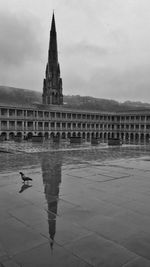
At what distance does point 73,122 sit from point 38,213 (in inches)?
3034

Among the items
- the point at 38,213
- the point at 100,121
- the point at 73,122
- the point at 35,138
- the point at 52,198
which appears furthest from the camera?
the point at 100,121

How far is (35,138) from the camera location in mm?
44625

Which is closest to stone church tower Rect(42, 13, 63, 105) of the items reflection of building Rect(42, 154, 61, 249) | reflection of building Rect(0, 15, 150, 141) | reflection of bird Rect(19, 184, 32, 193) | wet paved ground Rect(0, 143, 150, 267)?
reflection of building Rect(0, 15, 150, 141)

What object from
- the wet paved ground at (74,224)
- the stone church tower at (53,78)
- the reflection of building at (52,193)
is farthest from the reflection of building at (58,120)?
the wet paved ground at (74,224)

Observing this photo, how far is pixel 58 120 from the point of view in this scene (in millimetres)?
79375

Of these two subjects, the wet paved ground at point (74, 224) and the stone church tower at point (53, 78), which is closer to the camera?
the wet paved ground at point (74, 224)

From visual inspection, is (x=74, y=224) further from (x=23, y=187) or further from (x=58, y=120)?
(x=58, y=120)

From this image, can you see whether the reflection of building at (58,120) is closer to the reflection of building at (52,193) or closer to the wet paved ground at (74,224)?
the reflection of building at (52,193)

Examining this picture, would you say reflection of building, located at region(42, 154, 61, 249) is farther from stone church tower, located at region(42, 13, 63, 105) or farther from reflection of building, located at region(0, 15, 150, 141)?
stone church tower, located at region(42, 13, 63, 105)

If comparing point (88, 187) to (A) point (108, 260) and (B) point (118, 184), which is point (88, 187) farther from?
(A) point (108, 260)

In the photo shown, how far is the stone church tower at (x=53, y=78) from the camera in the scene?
94875 millimetres

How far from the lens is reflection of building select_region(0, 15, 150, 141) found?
69.8 meters

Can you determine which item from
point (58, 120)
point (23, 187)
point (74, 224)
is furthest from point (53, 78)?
point (74, 224)

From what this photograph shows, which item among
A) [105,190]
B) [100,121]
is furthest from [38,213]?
[100,121]
